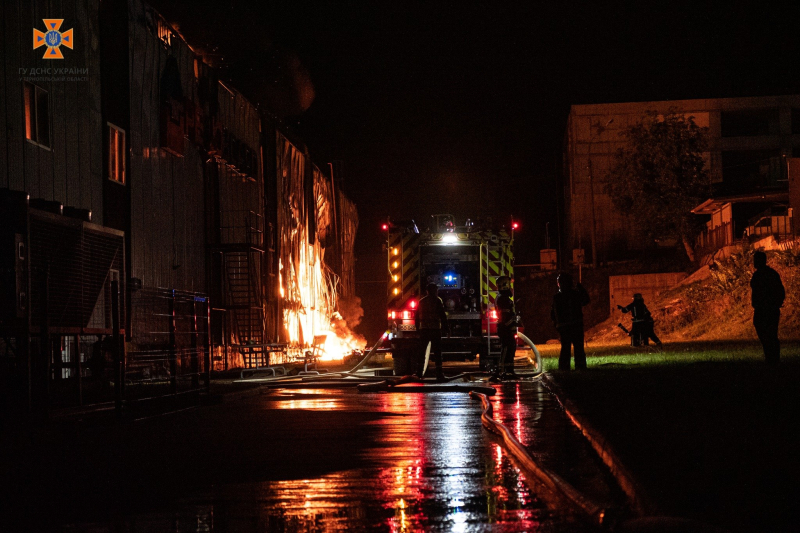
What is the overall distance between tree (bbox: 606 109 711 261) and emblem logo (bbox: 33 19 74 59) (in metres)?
43.0

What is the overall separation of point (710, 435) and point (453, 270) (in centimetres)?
1699

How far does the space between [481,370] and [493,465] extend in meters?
14.7

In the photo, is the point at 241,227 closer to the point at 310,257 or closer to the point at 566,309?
the point at 310,257

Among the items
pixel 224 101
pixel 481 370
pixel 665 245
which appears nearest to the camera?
pixel 481 370

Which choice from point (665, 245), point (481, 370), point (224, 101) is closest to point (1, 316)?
point (481, 370)

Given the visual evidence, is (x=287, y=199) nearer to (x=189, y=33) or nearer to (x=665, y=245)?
(x=189, y=33)

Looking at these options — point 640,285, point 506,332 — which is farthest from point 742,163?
point 506,332

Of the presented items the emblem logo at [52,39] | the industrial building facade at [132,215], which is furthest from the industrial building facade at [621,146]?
the emblem logo at [52,39]

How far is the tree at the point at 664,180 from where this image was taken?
178 ft

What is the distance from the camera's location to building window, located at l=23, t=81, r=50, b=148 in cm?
1609

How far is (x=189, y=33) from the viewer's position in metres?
29.6

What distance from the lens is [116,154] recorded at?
1969 centimetres

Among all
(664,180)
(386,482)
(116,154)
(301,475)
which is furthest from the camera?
(664,180)

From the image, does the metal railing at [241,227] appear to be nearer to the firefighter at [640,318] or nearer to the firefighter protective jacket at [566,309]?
the firefighter at [640,318]
